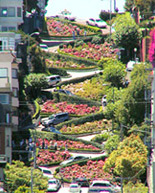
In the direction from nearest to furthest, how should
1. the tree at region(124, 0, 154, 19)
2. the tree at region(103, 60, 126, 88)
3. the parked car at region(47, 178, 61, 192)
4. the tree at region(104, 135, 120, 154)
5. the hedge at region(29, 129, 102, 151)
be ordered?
the parked car at region(47, 178, 61, 192) < the tree at region(104, 135, 120, 154) < the hedge at region(29, 129, 102, 151) < the tree at region(103, 60, 126, 88) < the tree at region(124, 0, 154, 19)

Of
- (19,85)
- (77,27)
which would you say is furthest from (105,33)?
(19,85)

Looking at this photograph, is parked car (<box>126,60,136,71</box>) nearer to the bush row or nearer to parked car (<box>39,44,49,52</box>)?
the bush row

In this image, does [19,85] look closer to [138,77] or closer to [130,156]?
[138,77]

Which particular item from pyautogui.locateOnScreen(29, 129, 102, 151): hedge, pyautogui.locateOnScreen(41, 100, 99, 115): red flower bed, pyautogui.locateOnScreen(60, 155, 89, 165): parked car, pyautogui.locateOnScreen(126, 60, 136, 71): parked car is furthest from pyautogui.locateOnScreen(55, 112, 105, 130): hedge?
pyautogui.locateOnScreen(126, 60, 136, 71): parked car

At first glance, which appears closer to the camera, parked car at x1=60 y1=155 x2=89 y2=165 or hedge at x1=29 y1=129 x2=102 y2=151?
parked car at x1=60 y1=155 x2=89 y2=165

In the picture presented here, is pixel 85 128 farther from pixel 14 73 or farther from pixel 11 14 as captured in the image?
pixel 11 14

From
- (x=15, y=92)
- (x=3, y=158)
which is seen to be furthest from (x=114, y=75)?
(x=3, y=158)

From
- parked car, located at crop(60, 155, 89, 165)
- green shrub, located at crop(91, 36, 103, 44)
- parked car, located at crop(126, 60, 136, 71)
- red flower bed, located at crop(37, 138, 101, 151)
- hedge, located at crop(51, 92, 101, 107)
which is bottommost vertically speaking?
parked car, located at crop(60, 155, 89, 165)
